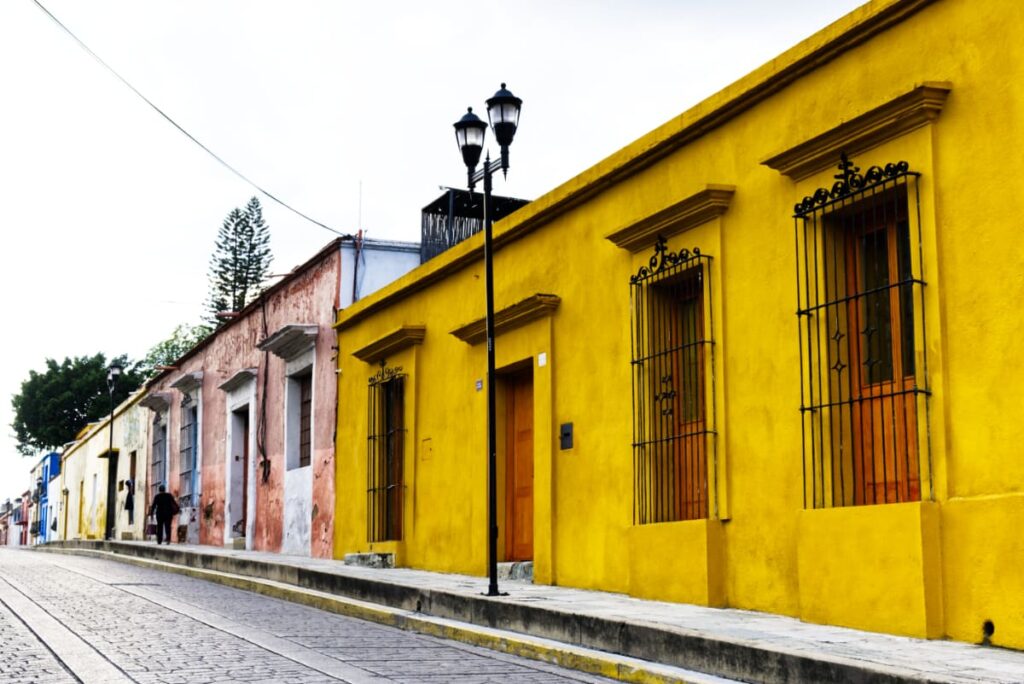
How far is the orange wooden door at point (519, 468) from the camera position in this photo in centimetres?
1302

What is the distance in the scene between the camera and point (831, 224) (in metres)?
8.62

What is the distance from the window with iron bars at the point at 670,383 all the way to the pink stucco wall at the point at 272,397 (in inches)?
334

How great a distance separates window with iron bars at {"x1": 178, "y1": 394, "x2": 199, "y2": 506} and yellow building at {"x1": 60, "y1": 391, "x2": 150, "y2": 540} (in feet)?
15.6

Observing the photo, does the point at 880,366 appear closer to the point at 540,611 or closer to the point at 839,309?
the point at 839,309

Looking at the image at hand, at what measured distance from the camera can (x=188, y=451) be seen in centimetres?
2759

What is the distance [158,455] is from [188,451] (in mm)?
3860

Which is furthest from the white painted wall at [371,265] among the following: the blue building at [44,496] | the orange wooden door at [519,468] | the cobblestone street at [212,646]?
the blue building at [44,496]

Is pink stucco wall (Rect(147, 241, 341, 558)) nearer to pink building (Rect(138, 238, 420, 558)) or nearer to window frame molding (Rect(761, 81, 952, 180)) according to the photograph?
pink building (Rect(138, 238, 420, 558))

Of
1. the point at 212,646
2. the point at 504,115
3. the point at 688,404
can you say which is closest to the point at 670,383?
the point at 688,404

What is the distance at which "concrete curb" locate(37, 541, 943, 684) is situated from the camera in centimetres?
634

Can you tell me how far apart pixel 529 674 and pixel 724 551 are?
7.71ft

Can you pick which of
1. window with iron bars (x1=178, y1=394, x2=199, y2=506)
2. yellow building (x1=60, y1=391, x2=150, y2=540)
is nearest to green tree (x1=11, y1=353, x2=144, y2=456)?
yellow building (x1=60, y1=391, x2=150, y2=540)

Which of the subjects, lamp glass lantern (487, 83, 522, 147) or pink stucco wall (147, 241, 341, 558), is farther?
pink stucco wall (147, 241, 341, 558)

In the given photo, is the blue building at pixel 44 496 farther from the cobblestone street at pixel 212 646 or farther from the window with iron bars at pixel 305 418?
the cobblestone street at pixel 212 646
